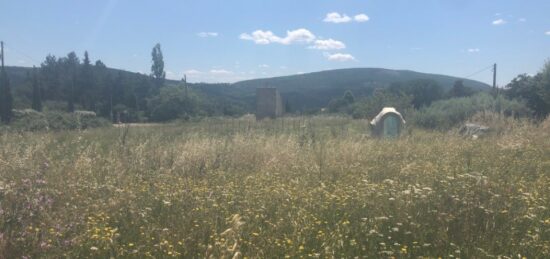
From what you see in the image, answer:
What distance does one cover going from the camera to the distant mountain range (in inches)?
3684

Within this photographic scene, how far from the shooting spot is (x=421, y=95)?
55.7 m

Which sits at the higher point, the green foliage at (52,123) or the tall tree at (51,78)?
the tall tree at (51,78)

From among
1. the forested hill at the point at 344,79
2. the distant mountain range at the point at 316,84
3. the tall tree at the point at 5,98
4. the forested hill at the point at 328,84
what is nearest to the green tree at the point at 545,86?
the tall tree at the point at 5,98

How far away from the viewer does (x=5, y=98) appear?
47.2m

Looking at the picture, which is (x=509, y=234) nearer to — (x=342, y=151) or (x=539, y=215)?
(x=539, y=215)

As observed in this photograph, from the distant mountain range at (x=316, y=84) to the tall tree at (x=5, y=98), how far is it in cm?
3573

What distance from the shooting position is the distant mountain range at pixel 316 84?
93.6 metres

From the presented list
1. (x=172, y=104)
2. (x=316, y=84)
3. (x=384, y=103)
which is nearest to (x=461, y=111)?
(x=384, y=103)

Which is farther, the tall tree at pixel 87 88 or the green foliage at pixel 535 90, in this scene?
the tall tree at pixel 87 88

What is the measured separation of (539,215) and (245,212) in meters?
2.97

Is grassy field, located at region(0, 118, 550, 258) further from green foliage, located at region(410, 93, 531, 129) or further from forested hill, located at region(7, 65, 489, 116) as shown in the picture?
forested hill, located at region(7, 65, 489, 116)

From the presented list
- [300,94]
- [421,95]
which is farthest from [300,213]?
[300,94]

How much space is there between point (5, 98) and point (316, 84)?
7024 cm

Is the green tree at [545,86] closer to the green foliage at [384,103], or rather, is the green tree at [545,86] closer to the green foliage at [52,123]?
the green foliage at [384,103]
